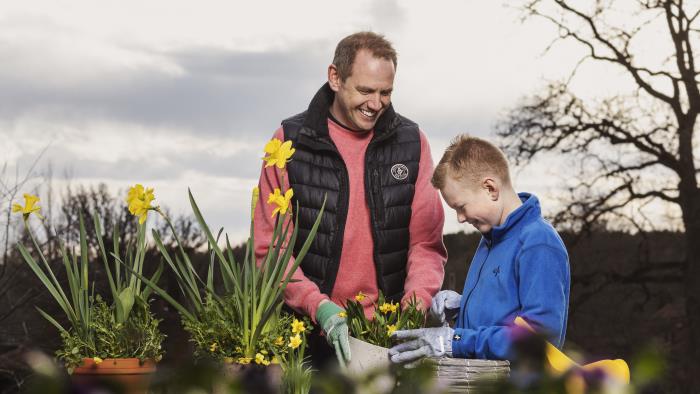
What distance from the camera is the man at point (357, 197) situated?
3074mm

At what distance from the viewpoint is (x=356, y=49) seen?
302cm

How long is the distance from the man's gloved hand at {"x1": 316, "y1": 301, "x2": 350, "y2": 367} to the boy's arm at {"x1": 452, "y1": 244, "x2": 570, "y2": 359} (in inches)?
14.9

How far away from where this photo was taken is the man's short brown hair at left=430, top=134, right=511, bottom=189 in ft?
7.91

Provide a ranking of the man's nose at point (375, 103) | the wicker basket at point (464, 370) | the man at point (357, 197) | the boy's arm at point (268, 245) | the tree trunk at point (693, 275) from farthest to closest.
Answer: the tree trunk at point (693, 275), the man at point (357, 197), the man's nose at point (375, 103), the boy's arm at point (268, 245), the wicker basket at point (464, 370)

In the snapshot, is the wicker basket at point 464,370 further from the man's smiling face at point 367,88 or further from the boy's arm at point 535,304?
the man's smiling face at point 367,88

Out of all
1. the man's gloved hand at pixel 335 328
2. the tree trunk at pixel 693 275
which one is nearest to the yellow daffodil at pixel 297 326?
the man's gloved hand at pixel 335 328

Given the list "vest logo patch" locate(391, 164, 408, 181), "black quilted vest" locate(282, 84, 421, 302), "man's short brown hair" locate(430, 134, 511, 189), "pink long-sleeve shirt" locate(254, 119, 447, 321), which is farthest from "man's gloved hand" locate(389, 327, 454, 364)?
"vest logo patch" locate(391, 164, 408, 181)

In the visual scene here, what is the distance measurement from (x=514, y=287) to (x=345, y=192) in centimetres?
107

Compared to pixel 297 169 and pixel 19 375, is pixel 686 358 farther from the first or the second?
pixel 297 169

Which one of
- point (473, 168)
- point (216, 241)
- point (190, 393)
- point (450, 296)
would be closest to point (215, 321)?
Answer: point (216, 241)

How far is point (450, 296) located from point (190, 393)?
1.81 m

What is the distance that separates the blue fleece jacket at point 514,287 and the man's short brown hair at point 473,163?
13 cm

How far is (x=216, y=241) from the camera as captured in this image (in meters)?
2.59

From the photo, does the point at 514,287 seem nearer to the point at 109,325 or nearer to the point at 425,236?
the point at 425,236
